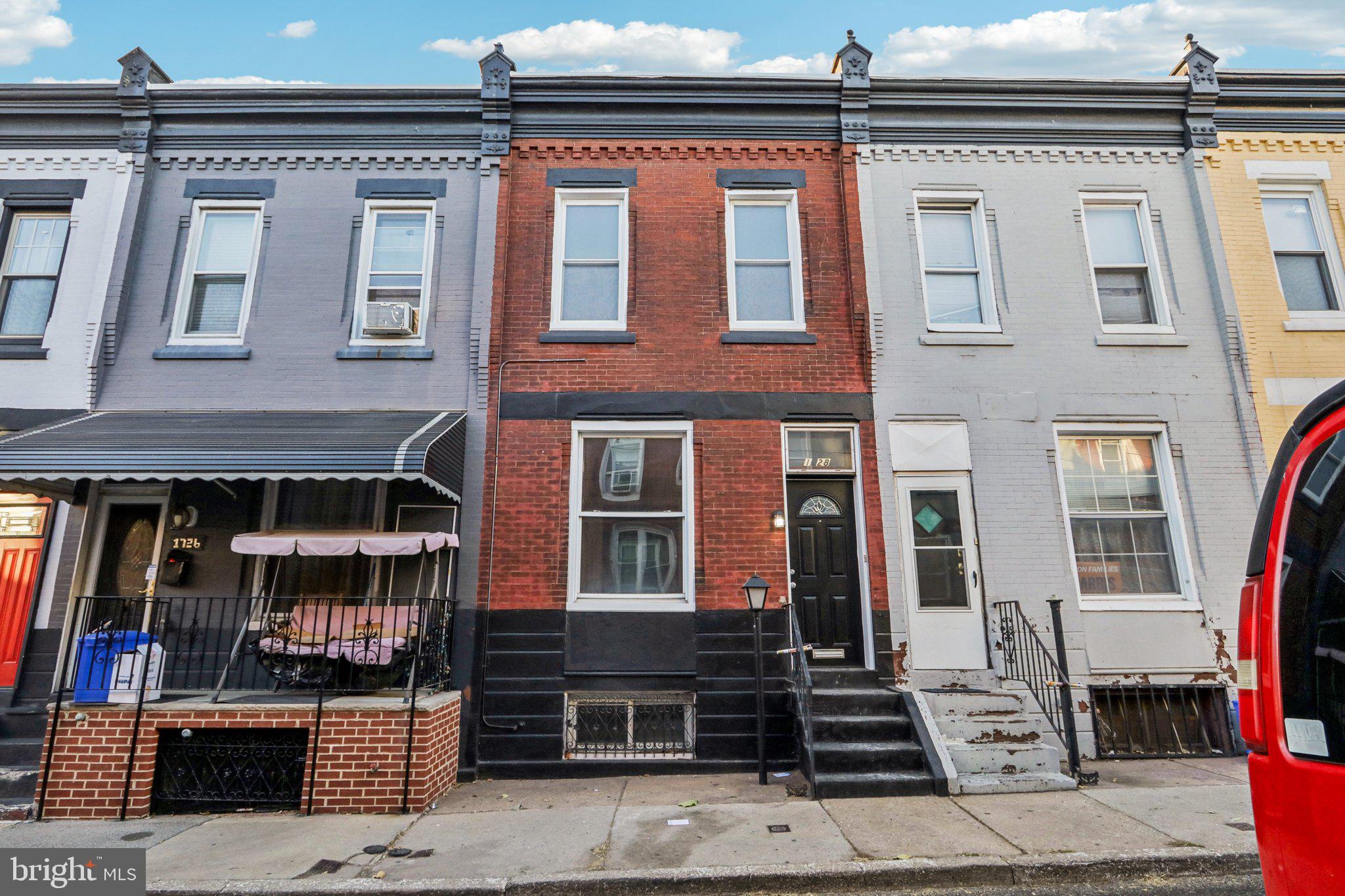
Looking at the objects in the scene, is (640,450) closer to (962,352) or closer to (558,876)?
(962,352)

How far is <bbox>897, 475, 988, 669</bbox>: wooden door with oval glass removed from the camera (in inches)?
315

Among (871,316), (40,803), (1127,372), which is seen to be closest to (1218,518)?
(1127,372)

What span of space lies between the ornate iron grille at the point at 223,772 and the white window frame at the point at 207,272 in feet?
15.0

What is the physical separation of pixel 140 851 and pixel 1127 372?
10.8 m

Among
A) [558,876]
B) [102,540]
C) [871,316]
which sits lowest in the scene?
[558,876]

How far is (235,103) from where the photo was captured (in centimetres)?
915

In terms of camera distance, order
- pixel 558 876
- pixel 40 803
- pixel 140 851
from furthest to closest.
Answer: pixel 40 803 → pixel 140 851 → pixel 558 876

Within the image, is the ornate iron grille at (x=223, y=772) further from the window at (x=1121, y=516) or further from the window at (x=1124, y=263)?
the window at (x=1124, y=263)

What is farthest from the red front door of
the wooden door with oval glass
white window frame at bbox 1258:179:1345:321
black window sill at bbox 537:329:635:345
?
white window frame at bbox 1258:179:1345:321

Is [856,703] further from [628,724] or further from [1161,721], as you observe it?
[1161,721]

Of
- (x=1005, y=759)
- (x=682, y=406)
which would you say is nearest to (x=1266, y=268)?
(x=1005, y=759)

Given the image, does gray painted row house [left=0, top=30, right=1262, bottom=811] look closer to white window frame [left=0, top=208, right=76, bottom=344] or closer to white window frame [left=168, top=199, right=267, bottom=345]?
white window frame [left=168, top=199, right=267, bottom=345]

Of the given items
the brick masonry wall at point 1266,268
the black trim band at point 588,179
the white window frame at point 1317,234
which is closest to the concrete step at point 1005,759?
the brick masonry wall at point 1266,268

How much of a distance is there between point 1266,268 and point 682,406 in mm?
7630
